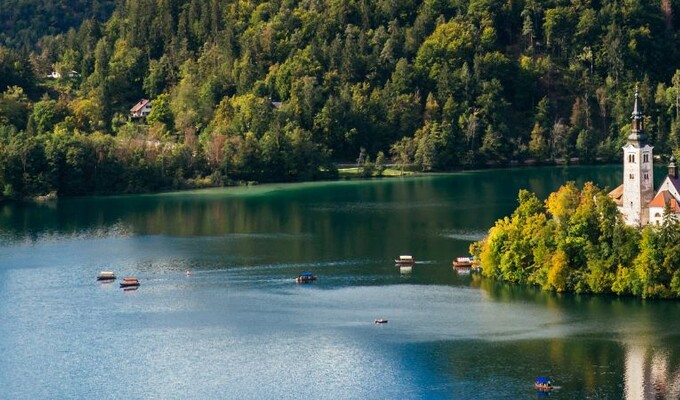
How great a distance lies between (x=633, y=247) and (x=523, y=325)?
7.54 m

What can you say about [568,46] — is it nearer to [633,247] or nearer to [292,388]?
[633,247]

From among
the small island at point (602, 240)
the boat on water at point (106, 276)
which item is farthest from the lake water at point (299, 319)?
the small island at point (602, 240)

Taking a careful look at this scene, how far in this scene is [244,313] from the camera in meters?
61.9

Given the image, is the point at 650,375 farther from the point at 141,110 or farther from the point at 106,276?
the point at 141,110

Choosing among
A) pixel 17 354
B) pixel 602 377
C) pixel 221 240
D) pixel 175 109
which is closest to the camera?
pixel 602 377

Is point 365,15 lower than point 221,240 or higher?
higher

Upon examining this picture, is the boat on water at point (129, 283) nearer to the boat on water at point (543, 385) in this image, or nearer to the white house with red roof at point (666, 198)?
the white house with red roof at point (666, 198)

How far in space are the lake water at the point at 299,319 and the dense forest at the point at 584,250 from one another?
Answer: 1.03 meters

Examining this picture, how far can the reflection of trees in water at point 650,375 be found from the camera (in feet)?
156

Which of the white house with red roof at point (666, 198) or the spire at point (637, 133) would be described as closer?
the white house with red roof at point (666, 198)

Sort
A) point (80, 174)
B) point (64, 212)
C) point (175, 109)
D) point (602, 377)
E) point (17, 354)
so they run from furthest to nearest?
point (175, 109)
point (80, 174)
point (64, 212)
point (17, 354)
point (602, 377)

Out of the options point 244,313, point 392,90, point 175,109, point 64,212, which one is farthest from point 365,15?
point 244,313

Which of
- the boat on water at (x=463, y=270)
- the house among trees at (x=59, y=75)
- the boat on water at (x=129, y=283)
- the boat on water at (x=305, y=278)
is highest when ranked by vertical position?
the house among trees at (x=59, y=75)

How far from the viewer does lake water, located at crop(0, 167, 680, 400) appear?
50.4 metres
